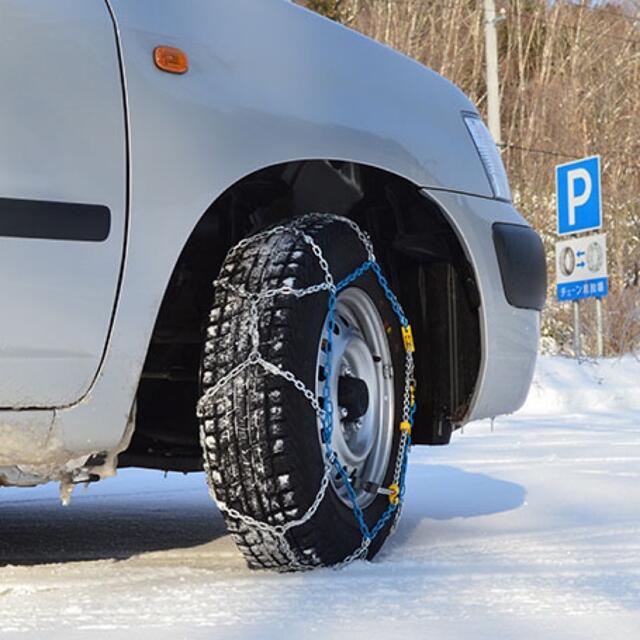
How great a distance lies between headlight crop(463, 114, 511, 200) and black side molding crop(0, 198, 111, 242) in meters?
1.24

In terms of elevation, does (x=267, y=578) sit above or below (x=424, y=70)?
below

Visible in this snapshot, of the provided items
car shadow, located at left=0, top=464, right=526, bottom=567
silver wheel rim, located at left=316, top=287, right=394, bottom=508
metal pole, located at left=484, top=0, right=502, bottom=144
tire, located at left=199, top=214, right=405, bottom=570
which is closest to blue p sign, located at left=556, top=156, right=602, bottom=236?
metal pole, located at left=484, top=0, right=502, bottom=144

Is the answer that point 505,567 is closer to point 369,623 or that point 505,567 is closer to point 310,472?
point 310,472

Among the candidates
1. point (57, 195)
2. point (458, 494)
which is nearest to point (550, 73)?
point (458, 494)

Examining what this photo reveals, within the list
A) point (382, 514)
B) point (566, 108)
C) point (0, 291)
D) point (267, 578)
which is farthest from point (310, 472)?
point (566, 108)

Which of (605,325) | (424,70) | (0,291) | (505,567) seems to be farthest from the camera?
(605,325)

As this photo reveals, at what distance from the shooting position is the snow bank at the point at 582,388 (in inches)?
405

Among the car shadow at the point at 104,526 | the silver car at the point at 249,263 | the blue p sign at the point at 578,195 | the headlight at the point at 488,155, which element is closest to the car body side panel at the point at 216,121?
the silver car at the point at 249,263

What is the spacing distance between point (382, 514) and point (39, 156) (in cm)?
110

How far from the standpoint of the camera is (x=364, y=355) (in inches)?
107

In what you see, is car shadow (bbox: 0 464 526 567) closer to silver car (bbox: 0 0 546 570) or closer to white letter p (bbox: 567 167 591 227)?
silver car (bbox: 0 0 546 570)

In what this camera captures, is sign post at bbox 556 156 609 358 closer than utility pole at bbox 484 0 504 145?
Yes

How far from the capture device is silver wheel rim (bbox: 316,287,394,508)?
260cm

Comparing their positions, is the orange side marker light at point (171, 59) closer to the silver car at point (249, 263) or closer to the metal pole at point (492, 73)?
the silver car at point (249, 263)
